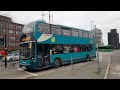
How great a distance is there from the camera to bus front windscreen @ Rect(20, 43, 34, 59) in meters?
15.1

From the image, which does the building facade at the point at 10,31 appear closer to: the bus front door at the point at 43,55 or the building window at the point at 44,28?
the building window at the point at 44,28

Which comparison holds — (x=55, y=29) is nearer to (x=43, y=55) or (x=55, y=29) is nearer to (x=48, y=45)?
(x=48, y=45)

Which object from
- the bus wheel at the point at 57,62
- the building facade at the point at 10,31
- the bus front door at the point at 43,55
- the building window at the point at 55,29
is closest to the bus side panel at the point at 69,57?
the bus wheel at the point at 57,62

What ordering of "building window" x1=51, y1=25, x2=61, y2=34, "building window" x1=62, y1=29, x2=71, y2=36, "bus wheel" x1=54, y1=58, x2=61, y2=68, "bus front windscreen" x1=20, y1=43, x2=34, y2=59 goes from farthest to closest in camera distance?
"building window" x1=62, y1=29, x2=71, y2=36 < "building window" x1=51, y1=25, x2=61, y2=34 < "bus wheel" x1=54, y1=58, x2=61, y2=68 < "bus front windscreen" x1=20, y1=43, x2=34, y2=59

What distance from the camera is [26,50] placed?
15.5m

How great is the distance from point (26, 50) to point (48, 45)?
2045 millimetres

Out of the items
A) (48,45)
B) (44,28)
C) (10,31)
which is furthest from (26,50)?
(10,31)

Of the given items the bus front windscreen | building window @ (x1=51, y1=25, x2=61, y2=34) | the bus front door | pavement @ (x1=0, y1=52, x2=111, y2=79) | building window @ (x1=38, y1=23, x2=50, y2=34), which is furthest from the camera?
building window @ (x1=51, y1=25, x2=61, y2=34)

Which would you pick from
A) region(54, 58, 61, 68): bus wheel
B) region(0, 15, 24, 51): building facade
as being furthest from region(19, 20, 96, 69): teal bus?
region(0, 15, 24, 51): building facade

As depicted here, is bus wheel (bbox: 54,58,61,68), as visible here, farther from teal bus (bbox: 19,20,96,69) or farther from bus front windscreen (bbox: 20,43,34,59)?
bus front windscreen (bbox: 20,43,34,59)

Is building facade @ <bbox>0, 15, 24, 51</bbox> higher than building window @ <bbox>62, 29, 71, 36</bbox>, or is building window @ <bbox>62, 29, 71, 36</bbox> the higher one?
building facade @ <bbox>0, 15, 24, 51</bbox>
